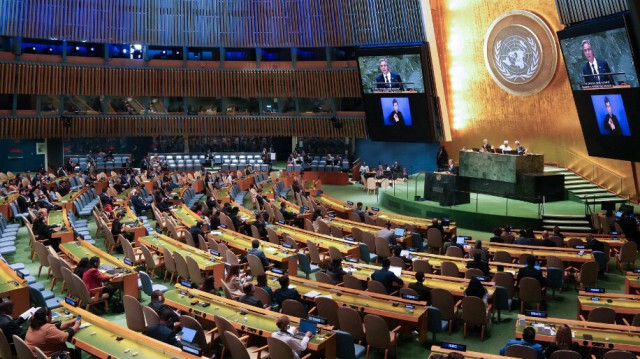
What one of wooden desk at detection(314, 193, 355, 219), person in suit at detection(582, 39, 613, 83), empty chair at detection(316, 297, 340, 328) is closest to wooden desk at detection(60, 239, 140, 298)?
empty chair at detection(316, 297, 340, 328)

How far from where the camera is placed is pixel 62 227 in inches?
510

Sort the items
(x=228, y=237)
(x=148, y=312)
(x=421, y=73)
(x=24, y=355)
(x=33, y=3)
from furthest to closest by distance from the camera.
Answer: (x=33, y=3) < (x=421, y=73) < (x=228, y=237) < (x=148, y=312) < (x=24, y=355)

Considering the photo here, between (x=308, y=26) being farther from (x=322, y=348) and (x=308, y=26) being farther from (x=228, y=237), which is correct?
(x=322, y=348)

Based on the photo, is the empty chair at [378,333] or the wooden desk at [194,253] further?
the wooden desk at [194,253]

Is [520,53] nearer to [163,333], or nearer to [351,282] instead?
[351,282]

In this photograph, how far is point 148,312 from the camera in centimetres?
733

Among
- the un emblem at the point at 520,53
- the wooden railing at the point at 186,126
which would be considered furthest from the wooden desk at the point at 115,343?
the wooden railing at the point at 186,126

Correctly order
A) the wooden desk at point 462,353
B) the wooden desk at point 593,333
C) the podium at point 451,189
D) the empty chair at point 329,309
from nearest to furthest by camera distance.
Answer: the wooden desk at point 462,353, the wooden desk at point 593,333, the empty chair at point 329,309, the podium at point 451,189

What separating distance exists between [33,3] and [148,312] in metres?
24.6

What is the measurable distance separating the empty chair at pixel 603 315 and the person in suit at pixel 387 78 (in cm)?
1765

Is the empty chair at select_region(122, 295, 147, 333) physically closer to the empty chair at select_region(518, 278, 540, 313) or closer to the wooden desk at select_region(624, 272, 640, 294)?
the empty chair at select_region(518, 278, 540, 313)

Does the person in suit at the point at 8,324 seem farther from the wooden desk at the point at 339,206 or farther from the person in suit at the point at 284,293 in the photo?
the wooden desk at the point at 339,206

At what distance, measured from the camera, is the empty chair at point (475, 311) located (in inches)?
329

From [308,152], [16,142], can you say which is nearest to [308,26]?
[308,152]
